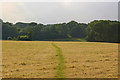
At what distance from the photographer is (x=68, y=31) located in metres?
149

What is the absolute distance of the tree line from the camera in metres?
94.5

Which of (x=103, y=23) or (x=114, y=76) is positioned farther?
(x=103, y=23)

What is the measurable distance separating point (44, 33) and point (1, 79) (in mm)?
121740

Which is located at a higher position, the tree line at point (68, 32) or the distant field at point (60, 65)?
the tree line at point (68, 32)

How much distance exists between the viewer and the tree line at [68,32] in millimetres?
94500

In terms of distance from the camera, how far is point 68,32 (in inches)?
5842

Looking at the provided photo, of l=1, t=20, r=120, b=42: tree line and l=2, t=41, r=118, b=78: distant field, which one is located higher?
l=1, t=20, r=120, b=42: tree line

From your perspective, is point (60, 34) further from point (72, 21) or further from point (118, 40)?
point (118, 40)

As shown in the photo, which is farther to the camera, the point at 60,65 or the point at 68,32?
the point at 68,32

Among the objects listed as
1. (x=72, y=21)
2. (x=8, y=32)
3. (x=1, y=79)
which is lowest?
(x=1, y=79)

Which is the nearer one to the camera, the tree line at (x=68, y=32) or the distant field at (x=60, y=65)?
the distant field at (x=60, y=65)

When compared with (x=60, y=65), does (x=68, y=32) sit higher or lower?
higher

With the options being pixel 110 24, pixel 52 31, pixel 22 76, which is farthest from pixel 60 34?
pixel 22 76

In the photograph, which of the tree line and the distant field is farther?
the tree line
